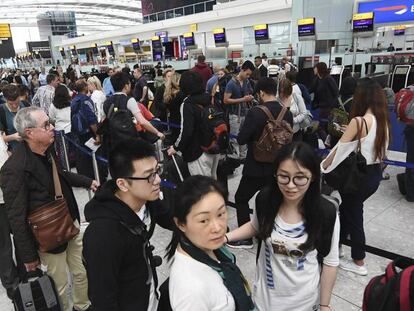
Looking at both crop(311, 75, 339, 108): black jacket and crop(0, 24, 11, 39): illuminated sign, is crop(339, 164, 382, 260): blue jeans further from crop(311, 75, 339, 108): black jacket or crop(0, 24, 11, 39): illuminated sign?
crop(0, 24, 11, 39): illuminated sign

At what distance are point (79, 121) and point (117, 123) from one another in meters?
1.18

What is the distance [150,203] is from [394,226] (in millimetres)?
3136

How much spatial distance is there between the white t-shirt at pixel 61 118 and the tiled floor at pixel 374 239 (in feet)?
3.77

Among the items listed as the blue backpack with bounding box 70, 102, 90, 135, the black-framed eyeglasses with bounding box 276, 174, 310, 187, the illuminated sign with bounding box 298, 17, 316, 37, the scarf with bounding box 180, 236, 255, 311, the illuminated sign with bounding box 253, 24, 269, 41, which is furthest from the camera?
the illuminated sign with bounding box 253, 24, 269, 41

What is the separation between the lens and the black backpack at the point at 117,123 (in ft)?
12.9

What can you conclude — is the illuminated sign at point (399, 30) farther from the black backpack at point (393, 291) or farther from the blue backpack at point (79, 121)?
the black backpack at point (393, 291)

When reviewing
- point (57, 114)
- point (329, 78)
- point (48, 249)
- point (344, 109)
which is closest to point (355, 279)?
point (344, 109)

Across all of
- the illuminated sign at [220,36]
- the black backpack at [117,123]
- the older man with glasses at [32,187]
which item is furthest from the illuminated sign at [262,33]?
the older man with glasses at [32,187]

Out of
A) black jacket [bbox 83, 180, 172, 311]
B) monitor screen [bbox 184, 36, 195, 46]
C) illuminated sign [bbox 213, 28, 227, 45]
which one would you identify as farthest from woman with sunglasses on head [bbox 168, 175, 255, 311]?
monitor screen [bbox 184, 36, 195, 46]

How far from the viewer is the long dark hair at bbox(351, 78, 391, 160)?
262cm

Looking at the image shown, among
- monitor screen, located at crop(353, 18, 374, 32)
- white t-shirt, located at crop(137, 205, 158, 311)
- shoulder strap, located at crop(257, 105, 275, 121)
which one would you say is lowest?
white t-shirt, located at crop(137, 205, 158, 311)

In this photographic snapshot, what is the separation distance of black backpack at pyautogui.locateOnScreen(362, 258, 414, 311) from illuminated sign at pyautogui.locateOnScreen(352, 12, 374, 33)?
8.11 metres

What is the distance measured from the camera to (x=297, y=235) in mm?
1633

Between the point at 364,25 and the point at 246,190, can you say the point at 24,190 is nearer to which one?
the point at 246,190
